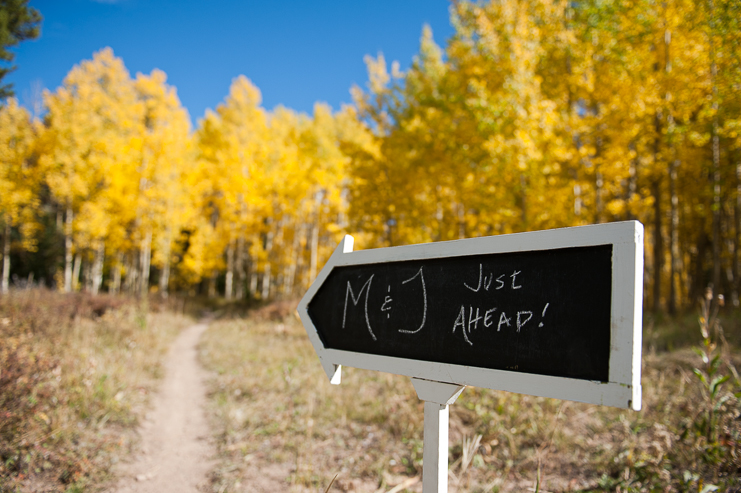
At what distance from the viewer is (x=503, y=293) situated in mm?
1312

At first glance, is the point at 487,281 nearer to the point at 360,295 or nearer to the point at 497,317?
the point at 497,317

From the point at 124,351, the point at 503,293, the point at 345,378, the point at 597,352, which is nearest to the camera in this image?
the point at 597,352

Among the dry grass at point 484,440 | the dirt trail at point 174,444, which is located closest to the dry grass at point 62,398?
the dirt trail at point 174,444

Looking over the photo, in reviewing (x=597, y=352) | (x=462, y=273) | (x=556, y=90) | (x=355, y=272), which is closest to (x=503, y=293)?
(x=462, y=273)

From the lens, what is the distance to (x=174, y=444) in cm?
395

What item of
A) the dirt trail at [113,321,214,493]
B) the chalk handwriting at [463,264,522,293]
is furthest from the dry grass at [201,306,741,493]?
the chalk handwriting at [463,264,522,293]

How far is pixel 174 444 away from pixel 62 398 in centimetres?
118

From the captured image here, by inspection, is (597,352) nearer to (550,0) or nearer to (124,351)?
(124,351)

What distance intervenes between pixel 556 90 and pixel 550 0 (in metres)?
2.10

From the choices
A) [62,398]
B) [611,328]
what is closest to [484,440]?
[611,328]

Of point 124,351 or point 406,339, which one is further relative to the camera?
point 124,351

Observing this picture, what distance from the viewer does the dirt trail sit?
316cm

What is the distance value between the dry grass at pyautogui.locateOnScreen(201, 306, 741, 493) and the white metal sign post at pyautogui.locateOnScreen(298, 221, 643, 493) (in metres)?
0.96

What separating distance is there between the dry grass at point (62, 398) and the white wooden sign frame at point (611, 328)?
303 cm
